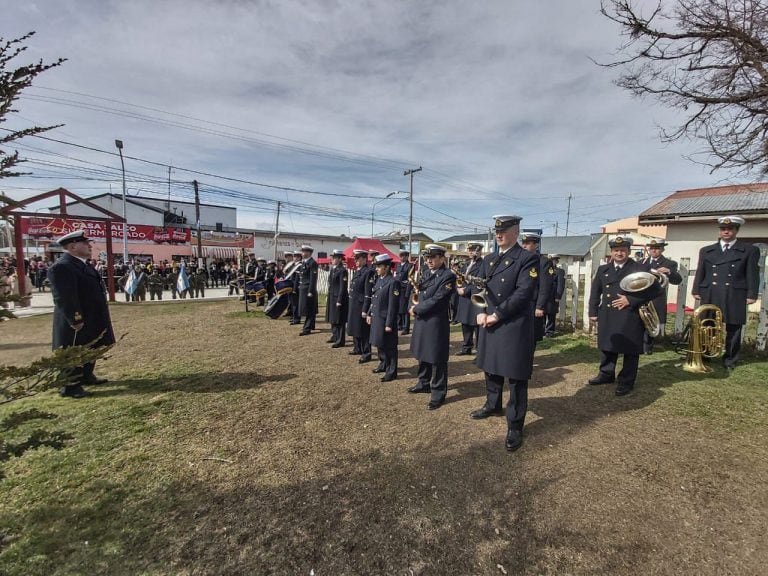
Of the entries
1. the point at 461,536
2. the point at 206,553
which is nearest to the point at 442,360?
the point at 461,536

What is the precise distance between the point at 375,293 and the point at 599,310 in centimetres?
322

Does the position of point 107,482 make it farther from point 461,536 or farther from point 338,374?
point 338,374

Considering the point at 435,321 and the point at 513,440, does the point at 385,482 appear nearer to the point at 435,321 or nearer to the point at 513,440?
the point at 513,440

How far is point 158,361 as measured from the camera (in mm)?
6336

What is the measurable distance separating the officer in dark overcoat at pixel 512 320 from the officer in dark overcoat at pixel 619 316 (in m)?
1.91

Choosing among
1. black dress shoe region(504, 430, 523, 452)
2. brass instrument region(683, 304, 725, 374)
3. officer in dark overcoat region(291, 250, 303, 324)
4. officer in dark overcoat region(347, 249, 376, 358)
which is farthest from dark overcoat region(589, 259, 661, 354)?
officer in dark overcoat region(291, 250, 303, 324)

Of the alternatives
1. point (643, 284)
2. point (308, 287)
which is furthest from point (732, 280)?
point (308, 287)

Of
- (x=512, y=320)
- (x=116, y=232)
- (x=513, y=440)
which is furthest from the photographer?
(x=116, y=232)

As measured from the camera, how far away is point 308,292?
9.16 m

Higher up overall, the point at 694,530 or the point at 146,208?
the point at 146,208

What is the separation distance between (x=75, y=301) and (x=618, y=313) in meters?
6.90

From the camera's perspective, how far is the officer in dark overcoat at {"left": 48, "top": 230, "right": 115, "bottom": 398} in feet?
15.3

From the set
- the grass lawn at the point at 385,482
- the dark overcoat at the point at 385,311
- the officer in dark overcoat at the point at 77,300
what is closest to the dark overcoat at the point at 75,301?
the officer in dark overcoat at the point at 77,300

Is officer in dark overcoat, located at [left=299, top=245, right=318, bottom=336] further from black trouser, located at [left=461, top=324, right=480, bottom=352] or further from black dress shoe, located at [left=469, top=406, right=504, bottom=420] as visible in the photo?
black dress shoe, located at [left=469, top=406, right=504, bottom=420]
